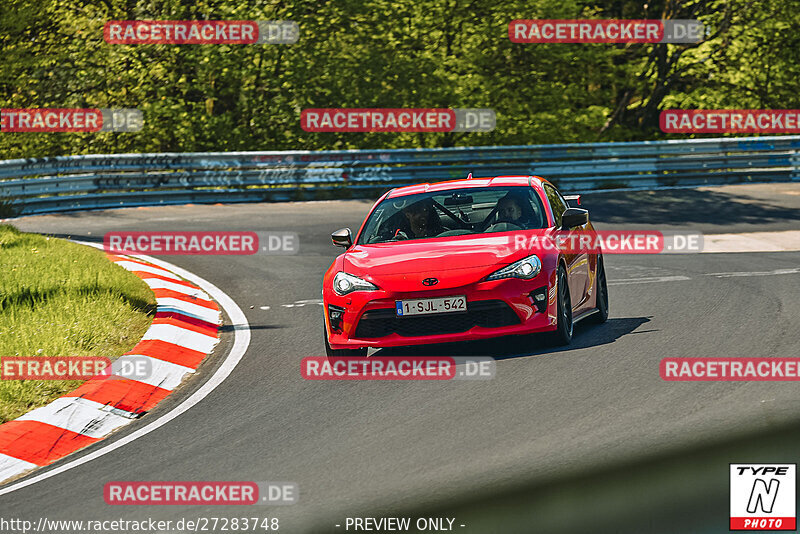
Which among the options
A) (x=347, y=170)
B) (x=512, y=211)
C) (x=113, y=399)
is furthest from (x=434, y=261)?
(x=347, y=170)

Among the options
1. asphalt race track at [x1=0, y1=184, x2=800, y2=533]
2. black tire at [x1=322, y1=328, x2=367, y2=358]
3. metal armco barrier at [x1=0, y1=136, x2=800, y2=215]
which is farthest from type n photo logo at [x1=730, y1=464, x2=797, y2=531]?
metal armco barrier at [x1=0, y1=136, x2=800, y2=215]

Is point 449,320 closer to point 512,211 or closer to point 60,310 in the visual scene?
point 512,211

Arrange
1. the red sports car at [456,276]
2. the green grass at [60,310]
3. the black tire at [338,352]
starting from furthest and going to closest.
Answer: the black tire at [338,352] < the red sports car at [456,276] < the green grass at [60,310]

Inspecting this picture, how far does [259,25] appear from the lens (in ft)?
85.1

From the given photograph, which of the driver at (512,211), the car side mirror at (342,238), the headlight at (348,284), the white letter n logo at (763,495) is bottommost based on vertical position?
the white letter n logo at (763,495)

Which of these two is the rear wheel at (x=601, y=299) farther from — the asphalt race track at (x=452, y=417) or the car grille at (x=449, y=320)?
the car grille at (x=449, y=320)

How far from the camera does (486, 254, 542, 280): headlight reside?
882 cm

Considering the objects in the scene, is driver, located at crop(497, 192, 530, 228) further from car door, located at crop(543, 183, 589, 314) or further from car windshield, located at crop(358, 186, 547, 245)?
car door, located at crop(543, 183, 589, 314)

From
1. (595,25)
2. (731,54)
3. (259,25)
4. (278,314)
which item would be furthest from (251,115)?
(278,314)

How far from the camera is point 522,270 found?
29.1 ft

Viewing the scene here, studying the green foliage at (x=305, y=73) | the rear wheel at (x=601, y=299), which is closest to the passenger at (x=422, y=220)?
the rear wheel at (x=601, y=299)

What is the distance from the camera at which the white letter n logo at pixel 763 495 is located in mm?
5252

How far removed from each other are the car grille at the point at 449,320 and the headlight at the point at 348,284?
0.22m

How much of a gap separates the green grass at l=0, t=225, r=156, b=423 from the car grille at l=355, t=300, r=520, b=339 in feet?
8.04
